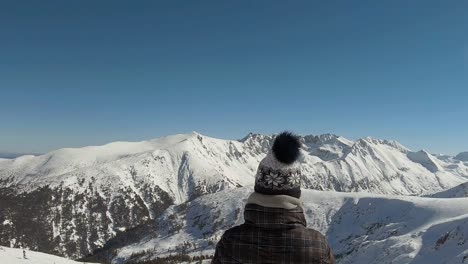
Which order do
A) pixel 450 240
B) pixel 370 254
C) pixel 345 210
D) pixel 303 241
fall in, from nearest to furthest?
pixel 303 241
pixel 450 240
pixel 370 254
pixel 345 210

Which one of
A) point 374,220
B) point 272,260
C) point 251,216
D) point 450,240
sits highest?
point 251,216

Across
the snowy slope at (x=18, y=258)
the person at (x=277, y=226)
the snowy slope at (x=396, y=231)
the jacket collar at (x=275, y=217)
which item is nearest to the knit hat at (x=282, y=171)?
the person at (x=277, y=226)

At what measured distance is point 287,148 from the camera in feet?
17.7

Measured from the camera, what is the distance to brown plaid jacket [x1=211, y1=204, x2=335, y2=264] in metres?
5.13

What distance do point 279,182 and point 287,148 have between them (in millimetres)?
425

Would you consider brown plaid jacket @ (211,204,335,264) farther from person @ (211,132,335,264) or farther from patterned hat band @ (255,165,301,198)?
patterned hat band @ (255,165,301,198)

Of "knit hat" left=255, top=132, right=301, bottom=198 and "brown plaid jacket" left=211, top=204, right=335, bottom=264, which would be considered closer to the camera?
"brown plaid jacket" left=211, top=204, right=335, bottom=264

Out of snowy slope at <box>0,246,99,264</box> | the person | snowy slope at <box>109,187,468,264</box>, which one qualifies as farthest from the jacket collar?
snowy slope at <box>109,187,468,264</box>

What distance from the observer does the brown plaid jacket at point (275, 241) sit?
513 cm

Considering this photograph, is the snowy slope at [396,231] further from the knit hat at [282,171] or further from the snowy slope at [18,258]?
the knit hat at [282,171]

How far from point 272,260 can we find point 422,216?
141 meters

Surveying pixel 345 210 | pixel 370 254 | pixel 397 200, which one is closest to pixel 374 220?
pixel 397 200

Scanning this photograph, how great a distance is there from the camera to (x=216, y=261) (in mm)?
5410

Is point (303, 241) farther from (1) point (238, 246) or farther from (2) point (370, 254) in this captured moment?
(2) point (370, 254)
